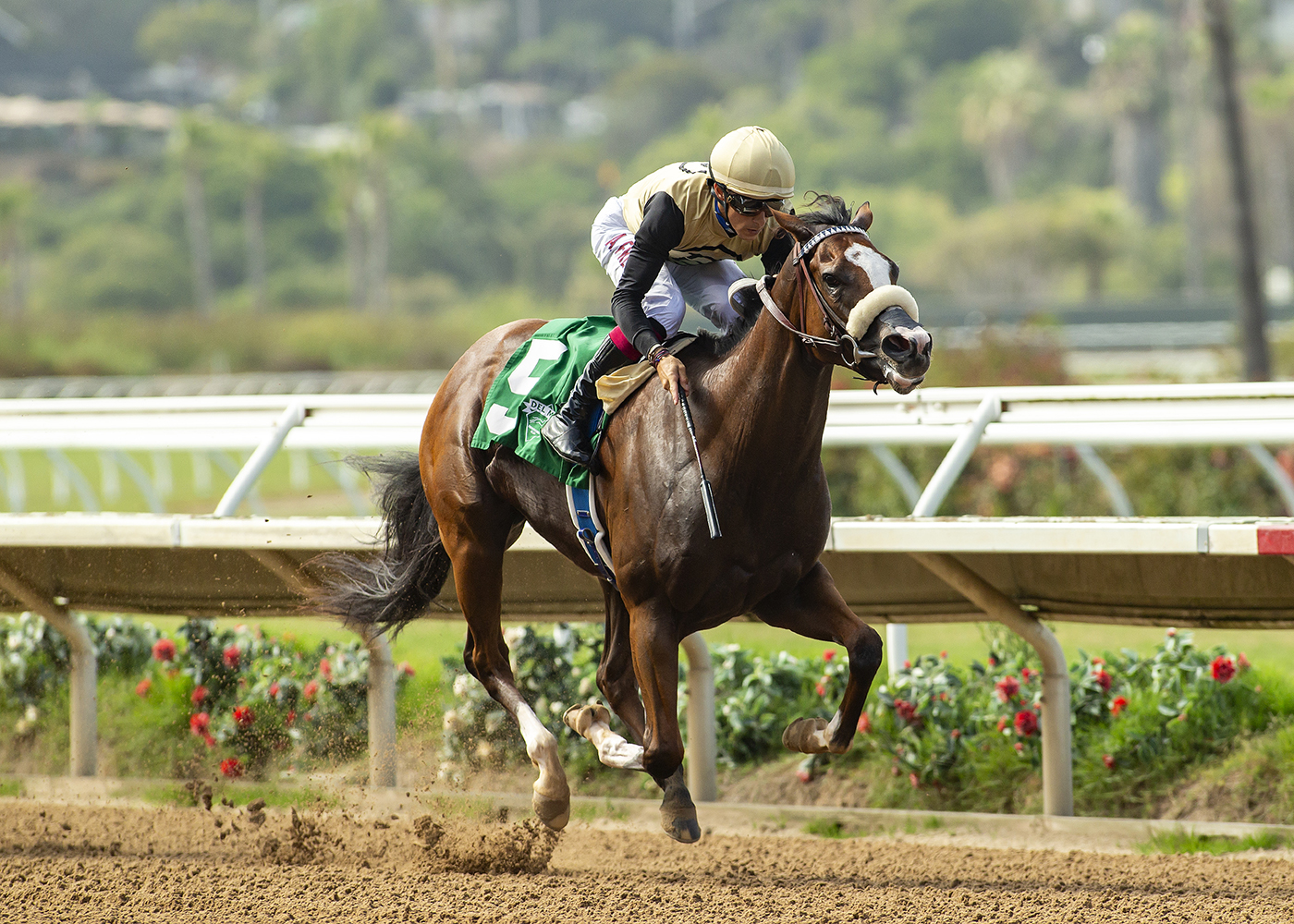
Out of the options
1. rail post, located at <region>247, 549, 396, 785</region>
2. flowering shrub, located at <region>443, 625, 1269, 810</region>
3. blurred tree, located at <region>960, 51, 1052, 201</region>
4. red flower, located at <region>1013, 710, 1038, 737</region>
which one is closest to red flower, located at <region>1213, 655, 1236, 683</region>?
flowering shrub, located at <region>443, 625, 1269, 810</region>

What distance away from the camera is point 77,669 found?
536 centimetres

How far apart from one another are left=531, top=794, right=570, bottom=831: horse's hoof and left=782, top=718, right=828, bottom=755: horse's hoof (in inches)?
21.8

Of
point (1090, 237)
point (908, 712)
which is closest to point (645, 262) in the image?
point (908, 712)

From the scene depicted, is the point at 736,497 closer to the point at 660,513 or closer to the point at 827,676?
the point at 660,513

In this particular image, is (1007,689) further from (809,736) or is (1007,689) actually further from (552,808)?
(552,808)

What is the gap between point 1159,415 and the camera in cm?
480

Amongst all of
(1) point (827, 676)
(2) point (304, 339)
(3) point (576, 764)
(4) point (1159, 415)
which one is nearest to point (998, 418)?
(4) point (1159, 415)

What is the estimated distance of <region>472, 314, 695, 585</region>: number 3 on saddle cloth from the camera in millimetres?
3678

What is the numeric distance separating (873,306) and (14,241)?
56.8 m

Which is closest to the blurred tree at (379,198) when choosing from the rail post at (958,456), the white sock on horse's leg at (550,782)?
the rail post at (958,456)

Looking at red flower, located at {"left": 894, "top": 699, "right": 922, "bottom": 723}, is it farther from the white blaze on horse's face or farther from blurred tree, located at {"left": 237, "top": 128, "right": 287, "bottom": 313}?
blurred tree, located at {"left": 237, "top": 128, "right": 287, "bottom": 313}

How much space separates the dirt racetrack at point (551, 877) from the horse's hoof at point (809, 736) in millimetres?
414

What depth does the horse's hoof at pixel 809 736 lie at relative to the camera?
3623 millimetres

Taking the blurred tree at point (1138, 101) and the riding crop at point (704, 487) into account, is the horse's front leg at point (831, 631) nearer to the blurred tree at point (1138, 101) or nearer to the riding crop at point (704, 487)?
the riding crop at point (704, 487)
